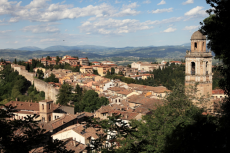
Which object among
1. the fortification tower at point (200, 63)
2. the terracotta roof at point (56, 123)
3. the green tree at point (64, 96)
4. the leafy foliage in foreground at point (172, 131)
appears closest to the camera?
the leafy foliage in foreground at point (172, 131)

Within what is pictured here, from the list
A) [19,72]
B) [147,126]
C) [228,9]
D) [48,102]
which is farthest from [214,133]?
[19,72]

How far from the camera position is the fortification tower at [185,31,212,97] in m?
18.6

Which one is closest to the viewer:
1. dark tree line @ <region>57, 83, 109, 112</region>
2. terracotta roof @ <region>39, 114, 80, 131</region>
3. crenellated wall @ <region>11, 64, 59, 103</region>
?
terracotta roof @ <region>39, 114, 80, 131</region>

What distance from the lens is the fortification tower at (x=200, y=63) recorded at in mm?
18562

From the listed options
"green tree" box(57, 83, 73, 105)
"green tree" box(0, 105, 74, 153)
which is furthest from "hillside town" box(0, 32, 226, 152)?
"green tree" box(57, 83, 73, 105)

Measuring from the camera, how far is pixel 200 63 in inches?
742

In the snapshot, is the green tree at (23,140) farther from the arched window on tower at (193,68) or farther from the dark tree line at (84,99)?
the dark tree line at (84,99)

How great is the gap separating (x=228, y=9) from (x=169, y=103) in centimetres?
942

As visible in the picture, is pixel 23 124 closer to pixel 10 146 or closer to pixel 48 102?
pixel 10 146

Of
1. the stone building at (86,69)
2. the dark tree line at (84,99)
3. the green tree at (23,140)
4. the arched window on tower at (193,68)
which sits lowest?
the dark tree line at (84,99)

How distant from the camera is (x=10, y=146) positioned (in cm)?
464

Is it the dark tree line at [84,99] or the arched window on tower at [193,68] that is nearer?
the arched window on tower at [193,68]

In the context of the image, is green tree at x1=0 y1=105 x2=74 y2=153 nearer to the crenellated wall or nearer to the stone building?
the crenellated wall

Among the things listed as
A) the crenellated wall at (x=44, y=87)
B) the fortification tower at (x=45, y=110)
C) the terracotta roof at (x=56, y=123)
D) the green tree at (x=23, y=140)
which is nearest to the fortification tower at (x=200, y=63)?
the terracotta roof at (x=56, y=123)
